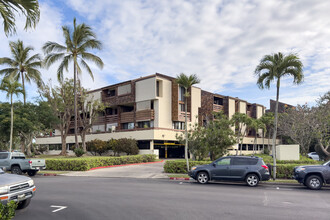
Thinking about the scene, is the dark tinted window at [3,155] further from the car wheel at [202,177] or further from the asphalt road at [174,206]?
the car wheel at [202,177]

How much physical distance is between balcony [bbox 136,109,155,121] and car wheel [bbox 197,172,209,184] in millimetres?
23337

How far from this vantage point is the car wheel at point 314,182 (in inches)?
555

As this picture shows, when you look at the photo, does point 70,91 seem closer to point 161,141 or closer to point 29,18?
point 161,141

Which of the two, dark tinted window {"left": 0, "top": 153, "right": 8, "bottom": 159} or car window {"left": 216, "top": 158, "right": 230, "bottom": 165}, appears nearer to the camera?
car window {"left": 216, "top": 158, "right": 230, "bottom": 165}

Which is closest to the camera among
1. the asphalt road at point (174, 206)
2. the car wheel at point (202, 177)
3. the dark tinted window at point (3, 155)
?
the asphalt road at point (174, 206)

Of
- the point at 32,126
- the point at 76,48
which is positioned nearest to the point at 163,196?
the point at 76,48

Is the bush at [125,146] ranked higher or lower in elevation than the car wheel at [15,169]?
higher

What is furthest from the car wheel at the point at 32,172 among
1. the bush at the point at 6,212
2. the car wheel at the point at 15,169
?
the bush at the point at 6,212

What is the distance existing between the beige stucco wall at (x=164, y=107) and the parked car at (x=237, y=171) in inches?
909

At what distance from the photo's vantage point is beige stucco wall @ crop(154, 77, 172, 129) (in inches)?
1533

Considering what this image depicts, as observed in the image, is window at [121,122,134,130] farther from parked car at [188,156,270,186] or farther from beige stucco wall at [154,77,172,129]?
parked car at [188,156,270,186]

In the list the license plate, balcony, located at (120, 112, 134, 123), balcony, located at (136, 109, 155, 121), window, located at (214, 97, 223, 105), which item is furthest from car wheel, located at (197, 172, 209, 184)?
window, located at (214, 97, 223, 105)

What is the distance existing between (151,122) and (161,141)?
3020mm

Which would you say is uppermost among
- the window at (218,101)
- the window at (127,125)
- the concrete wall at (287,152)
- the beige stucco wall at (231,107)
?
the window at (218,101)
